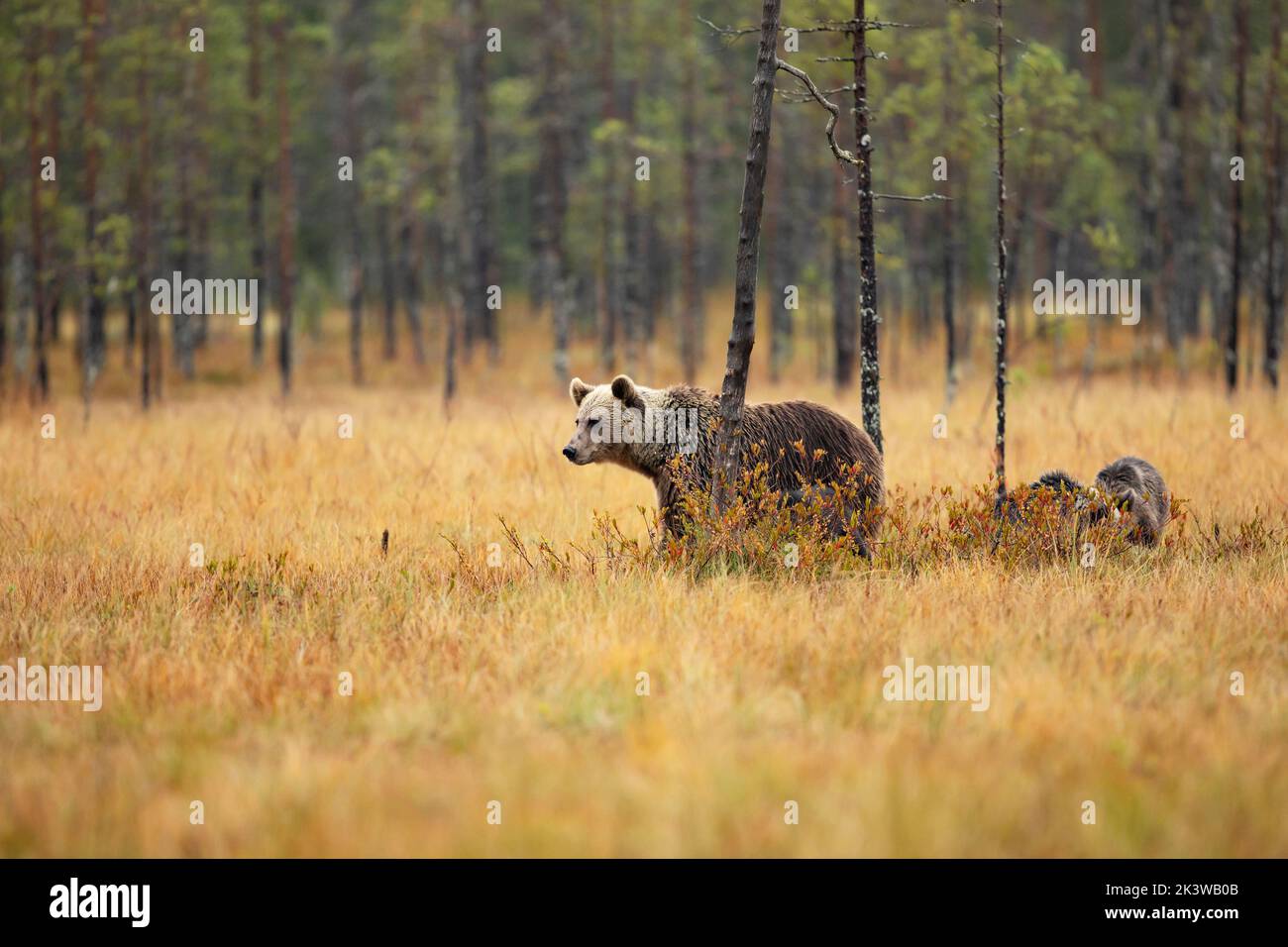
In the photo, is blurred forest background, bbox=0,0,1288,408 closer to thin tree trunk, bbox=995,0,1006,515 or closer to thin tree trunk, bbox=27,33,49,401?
thin tree trunk, bbox=27,33,49,401

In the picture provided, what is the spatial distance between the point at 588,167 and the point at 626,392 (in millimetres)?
30099

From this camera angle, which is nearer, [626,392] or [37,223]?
[626,392]

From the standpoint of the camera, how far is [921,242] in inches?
1209

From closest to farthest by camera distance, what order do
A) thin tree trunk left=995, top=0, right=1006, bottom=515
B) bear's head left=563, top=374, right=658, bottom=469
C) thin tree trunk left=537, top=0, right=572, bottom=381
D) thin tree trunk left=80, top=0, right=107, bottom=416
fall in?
bear's head left=563, top=374, right=658, bottom=469 < thin tree trunk left=995, top=0, right=1006, bottom=515 < thin tree trunk left=80, top=0, right=107, bottom=416 < thin tree trunk left=537, top=0, right=572, bottom=381

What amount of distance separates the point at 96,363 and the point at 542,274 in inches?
692

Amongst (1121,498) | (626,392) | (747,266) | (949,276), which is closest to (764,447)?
(626,392)

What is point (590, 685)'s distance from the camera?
5.20 m

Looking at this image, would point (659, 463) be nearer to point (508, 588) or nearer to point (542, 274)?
point (508, 588)

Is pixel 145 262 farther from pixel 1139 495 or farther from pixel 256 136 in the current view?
pixel 1139 495

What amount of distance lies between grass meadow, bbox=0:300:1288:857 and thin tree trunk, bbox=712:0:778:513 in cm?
102

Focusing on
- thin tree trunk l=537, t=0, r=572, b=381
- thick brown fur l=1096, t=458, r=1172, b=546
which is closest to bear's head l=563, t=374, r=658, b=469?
thick brown fur l=1096, t=458, r=1172, b=546

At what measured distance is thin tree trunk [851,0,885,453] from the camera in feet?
30.2

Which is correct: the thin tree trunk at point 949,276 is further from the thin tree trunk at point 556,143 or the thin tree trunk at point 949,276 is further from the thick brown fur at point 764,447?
the thick brown fur at point 764,447
